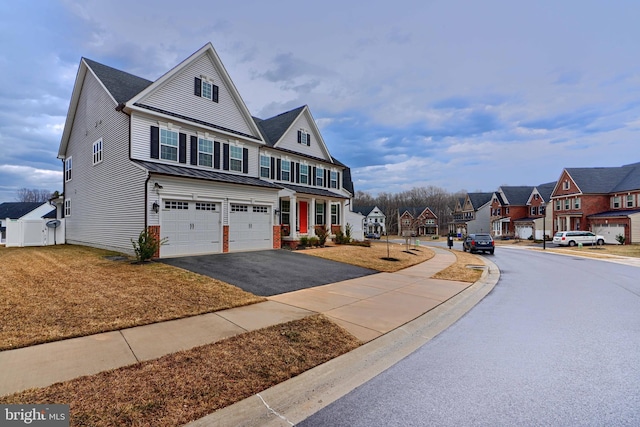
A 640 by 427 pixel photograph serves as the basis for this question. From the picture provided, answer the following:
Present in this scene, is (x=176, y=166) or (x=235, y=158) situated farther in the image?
(x=235, y=158)

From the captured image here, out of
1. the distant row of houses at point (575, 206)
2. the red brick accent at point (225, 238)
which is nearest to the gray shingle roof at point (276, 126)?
the red brick accent at point (225, 238)

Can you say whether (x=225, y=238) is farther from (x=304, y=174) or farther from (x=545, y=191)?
(x=545, y=191)

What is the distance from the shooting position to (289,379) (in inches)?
151

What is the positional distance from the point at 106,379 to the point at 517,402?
15.4ft

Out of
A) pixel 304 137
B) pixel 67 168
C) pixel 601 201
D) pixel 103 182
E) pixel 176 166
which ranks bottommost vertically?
pixel 601 201

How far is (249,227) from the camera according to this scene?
16.4 metres

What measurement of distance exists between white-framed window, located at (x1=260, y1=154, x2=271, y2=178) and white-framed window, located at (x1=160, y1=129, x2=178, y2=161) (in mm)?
5947

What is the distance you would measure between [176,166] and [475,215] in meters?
59.3

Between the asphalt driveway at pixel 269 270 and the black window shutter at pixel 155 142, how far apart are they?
5219 millimetres

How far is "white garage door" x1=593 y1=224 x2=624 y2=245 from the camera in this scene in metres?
33.9

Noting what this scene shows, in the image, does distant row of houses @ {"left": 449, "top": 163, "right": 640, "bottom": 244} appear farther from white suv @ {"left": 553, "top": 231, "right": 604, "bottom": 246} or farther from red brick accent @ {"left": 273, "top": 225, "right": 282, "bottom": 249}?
red brick accent @ {"left": 273, "top": 225, "right": 282, "bottom": 249}

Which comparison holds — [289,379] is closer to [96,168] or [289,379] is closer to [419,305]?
[419,305]

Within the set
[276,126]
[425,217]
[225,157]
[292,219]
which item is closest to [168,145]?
[225,157]

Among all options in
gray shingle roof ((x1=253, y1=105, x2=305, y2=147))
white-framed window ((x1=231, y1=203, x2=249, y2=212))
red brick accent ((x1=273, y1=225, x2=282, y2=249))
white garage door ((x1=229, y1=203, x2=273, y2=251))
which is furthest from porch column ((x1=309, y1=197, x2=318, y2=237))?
white-framed window ((x1=231, y1=203, x2=249, y2=212))
